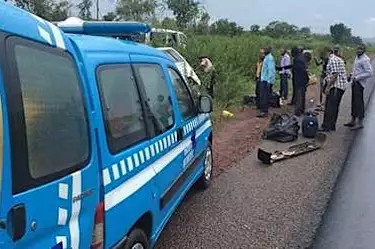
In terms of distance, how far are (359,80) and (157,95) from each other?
318 inches

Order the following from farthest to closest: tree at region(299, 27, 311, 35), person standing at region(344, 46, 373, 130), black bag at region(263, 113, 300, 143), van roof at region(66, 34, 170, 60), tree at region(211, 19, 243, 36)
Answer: tree at region(299, 27, 311, 35), tree at region(211, 19, 243, 36), person standing at region(344, 46, 373, 130), black bag at region(263, 113, 300, 143), van roof at region(66, 34, 170, 60)

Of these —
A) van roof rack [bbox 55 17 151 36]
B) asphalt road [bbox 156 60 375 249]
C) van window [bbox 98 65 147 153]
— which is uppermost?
van roof rack [bbox 55 17 151 36]

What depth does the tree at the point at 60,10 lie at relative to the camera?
19944 millimetres

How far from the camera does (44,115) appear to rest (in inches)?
96.3

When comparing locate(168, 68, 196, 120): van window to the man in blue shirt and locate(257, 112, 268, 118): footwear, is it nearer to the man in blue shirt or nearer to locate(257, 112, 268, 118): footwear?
Result: locate(257, 112, 268, 118): footwear

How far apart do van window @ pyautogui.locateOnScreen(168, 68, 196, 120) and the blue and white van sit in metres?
0.51

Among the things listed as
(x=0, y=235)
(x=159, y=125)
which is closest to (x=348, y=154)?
(x=159, y=125)

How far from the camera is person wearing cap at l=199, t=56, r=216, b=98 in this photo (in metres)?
14.4

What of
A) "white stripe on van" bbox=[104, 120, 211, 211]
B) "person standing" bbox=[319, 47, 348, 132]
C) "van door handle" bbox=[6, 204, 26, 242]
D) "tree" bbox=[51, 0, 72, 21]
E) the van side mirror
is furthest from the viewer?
"tree" bbox=[51, 0, 72, 21]

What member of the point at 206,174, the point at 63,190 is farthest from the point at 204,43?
the point at 63,190

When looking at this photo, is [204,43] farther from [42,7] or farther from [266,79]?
[42,7]

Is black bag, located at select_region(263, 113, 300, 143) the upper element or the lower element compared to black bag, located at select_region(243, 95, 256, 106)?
upper

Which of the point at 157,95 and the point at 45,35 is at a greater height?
the point at 45,35

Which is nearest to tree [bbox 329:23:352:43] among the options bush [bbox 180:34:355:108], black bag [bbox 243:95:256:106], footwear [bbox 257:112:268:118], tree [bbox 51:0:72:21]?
bush [bbox 180:34:355:108]
